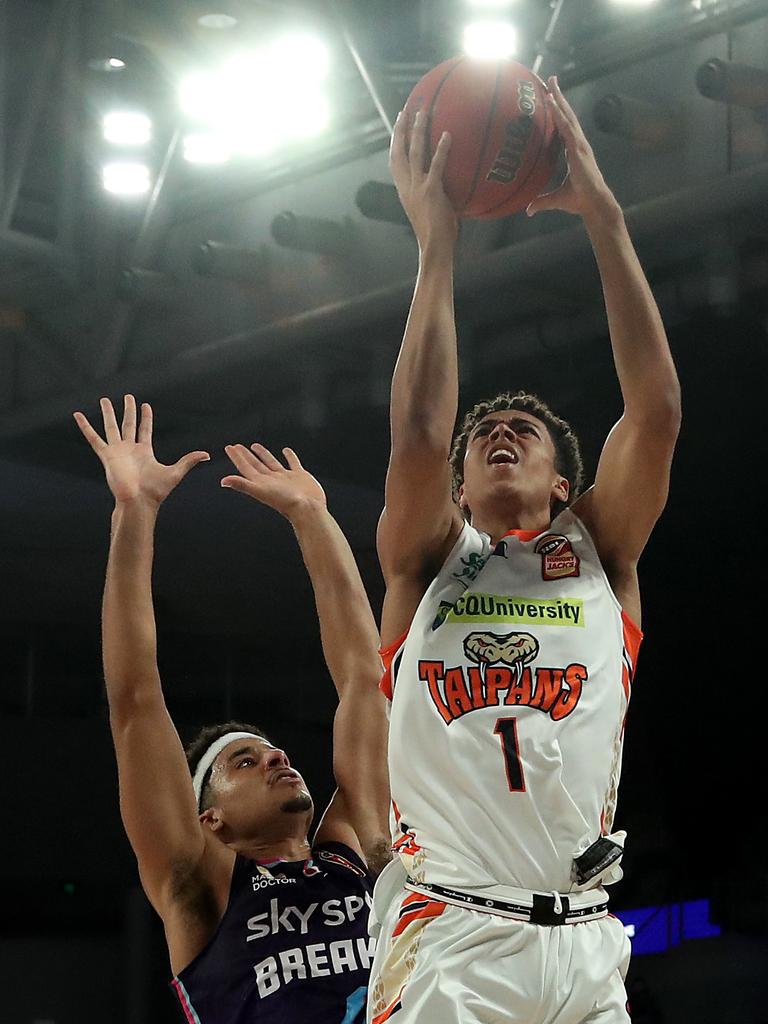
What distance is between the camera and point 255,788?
3637 mm

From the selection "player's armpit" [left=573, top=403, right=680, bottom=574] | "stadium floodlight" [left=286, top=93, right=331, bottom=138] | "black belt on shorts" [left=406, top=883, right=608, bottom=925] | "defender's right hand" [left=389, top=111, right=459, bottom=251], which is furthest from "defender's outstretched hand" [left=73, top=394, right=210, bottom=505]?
"stadium floodlight" [left=286, top=93, right=331, bottom=138]

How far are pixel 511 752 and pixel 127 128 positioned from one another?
5.43m

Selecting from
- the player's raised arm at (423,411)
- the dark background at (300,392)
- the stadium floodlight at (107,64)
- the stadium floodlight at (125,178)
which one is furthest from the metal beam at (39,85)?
the player's raised arm at (423,411)

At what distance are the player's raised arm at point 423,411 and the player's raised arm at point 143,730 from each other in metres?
0.87

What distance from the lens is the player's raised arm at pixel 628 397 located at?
2.66 m

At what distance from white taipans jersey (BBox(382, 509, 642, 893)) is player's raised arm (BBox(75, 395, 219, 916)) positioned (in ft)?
2.84

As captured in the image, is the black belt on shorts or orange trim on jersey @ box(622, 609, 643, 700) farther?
orange trim on jersey @ box(622, 609, 643, 700)

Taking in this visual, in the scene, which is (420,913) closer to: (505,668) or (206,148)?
(505,668)

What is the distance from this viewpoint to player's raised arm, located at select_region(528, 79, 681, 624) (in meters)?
2.66

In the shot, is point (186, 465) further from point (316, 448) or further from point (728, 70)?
point (316, 448)

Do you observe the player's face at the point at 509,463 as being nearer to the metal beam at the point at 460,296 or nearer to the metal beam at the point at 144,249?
the metal beam at the point at 460,296

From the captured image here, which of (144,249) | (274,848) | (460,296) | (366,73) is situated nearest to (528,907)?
(274,848)

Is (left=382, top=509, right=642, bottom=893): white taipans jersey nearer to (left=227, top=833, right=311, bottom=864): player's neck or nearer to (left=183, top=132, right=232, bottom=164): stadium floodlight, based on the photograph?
(left=227, top=833, right=311, bottom=864): player's neck

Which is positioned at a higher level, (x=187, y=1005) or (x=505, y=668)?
(x=505, y=668)
